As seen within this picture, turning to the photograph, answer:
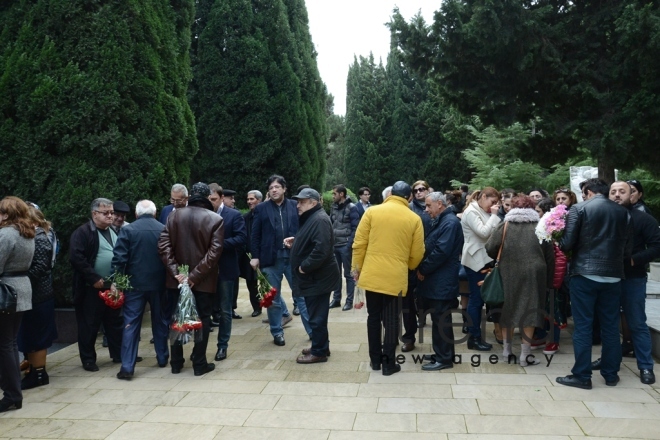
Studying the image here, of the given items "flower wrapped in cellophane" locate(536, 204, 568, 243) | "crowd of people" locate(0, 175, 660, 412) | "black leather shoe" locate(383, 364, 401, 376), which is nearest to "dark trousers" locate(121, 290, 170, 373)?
"crowd of people" locate(0, 175, 660, 412)

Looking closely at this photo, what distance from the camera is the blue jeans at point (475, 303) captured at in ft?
21.1

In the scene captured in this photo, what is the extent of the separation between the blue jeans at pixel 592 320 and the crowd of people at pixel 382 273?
0.03ft

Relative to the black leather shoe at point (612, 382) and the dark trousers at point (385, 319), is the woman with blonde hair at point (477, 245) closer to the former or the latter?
the dark trousers at point (385, 319)

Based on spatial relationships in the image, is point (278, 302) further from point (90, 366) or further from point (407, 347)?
point (90, 366)

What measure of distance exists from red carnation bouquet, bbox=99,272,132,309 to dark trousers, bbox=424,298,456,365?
303 cm

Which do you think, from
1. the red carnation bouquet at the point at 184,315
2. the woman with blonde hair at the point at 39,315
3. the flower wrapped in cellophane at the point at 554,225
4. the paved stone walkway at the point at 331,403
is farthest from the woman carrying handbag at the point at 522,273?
the woman with blonde hair at the point at 39,315

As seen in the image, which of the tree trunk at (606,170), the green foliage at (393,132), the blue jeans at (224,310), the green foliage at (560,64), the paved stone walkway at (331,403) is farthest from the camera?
the green foliage at (393,132)

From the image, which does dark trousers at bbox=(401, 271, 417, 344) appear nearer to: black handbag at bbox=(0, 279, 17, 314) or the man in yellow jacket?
the man in yellow jacket

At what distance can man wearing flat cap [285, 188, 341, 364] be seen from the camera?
19.0 ft

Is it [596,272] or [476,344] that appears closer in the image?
[596,272]

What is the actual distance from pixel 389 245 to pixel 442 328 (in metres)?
1.02

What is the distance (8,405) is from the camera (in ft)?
15.6

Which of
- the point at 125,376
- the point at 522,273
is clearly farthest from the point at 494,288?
the point at 125,376

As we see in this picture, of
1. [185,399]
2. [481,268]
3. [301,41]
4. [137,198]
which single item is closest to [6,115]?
[137,198]
